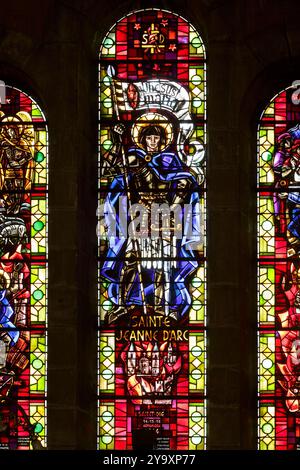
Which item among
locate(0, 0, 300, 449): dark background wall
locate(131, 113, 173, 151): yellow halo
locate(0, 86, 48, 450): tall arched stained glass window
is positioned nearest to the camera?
locate(0, 0, 300, 449): dark background wall

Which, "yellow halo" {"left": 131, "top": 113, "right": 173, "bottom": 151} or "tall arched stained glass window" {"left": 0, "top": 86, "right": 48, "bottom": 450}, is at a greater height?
"yellow halo" {"left": 131, "top": 113, "right": 173, "bottom": 151}

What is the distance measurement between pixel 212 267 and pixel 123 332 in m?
1.40

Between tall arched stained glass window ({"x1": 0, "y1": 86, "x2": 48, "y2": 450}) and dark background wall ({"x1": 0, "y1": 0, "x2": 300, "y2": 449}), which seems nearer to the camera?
dark background wall ({"x1": 0, "y1": 0, "x2": 300, "y2": 449})

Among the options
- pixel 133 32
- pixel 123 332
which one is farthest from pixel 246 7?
pixel 123 332

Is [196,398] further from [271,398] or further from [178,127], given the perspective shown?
[178,127]

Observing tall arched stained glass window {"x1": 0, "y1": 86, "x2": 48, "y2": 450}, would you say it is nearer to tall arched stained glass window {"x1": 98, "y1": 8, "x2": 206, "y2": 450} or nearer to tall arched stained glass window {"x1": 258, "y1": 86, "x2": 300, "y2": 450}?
tall arched stained glass window {"x1": 98, "y1": 8, "x2": 206, "y2": 450}

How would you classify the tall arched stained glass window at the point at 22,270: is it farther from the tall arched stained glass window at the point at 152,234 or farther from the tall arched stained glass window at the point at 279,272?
the tall arched stained glass window at the point at 279,272

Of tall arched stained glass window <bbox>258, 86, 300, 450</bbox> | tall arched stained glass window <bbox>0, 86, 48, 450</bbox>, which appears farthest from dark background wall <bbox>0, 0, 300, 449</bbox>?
tall arched stained glass window <bbox>0, 86, 48, 450</bbox>

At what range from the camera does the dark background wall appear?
38844mm

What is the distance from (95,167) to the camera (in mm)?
39969

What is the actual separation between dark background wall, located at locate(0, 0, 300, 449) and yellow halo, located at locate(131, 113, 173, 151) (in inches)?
20.6

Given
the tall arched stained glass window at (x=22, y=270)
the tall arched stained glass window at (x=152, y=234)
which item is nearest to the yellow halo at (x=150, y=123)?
the tall arched stained glass window at (x=152, y=234)

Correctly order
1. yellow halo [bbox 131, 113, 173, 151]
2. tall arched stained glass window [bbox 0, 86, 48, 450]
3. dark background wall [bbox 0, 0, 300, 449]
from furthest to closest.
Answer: yellow halo [bbox 131, 113, 173, 151]
tall arched stained glass window [bbox 0, 86, 48, 450]
dark background wall [bbox 0, 0, 300, 449]

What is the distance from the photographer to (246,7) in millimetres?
39844
